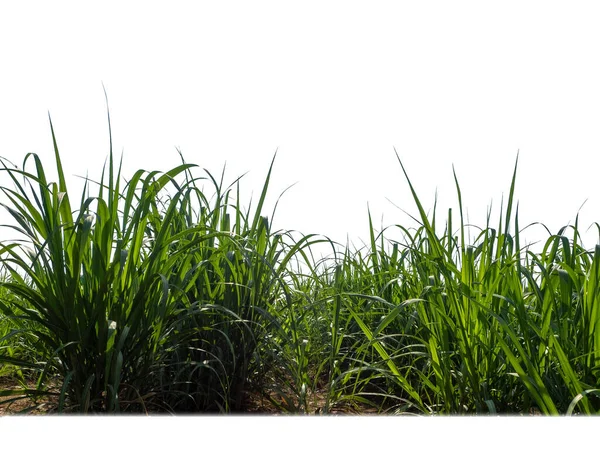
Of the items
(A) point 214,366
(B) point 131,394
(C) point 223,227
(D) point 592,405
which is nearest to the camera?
(D) point 592,405

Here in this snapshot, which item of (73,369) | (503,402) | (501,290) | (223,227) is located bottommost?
(503,402)

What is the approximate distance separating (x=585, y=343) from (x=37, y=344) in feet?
5.44

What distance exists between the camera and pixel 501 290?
1.85m

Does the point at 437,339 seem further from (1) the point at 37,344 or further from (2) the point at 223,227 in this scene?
(1) the point at 37,344

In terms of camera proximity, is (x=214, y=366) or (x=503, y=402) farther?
(x=214, y=366)

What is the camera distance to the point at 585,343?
1591 mm

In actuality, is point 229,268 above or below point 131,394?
above

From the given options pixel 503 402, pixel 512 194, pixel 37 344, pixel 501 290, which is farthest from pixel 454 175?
pixel 37 344

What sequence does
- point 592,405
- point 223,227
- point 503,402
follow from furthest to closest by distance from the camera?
point 223,227
point 503,402
point 592,405

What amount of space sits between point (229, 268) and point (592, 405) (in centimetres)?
117

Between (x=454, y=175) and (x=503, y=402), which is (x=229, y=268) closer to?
(x=454, y=175)

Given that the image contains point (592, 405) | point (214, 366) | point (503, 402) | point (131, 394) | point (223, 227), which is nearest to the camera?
point (592, 405)

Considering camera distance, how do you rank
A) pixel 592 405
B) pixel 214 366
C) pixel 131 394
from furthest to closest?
pixel 214 366
pixel 131 394
pixel 592 405

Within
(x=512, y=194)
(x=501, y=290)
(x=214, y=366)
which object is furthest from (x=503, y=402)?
(x=214, y=366)
